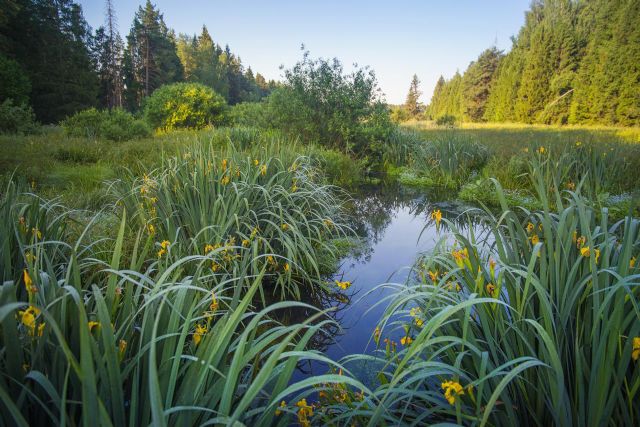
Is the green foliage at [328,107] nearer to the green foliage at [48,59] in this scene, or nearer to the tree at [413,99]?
the green foliage at [48,59]

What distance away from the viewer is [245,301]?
993 millimetres

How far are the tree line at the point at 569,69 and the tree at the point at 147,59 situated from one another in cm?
3533

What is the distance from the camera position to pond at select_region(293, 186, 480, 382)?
2379 millimetres

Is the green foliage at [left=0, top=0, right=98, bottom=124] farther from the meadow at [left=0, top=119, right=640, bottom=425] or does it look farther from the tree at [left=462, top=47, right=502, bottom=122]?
the tree at [left=462, top=47, right=502, bottom=122]

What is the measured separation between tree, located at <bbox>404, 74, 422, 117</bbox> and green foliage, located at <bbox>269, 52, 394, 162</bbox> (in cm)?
5760

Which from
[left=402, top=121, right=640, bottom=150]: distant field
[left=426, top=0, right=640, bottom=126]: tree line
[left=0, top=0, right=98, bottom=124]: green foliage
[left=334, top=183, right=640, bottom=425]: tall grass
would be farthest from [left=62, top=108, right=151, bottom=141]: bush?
[left=426, top=0, right=640, bottom=126]: tree line

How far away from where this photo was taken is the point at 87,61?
29.1 metres

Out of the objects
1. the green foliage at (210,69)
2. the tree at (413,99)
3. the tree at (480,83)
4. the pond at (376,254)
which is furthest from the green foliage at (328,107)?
the tree at (413,99)

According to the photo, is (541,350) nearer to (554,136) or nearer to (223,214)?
(223,214)

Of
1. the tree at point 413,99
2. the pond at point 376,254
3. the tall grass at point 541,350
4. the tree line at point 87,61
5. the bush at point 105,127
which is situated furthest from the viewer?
the tree at point 413,99

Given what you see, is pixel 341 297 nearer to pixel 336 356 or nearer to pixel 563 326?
pixel 336 356

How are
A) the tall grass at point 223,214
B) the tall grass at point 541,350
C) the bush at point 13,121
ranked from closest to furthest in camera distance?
the tall grass at point 541,350
the tall grass at point 223,214
the bush at point 13,121

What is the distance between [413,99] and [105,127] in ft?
206

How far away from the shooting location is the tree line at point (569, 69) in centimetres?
1991
